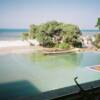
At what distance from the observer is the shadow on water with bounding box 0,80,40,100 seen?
5.46ft

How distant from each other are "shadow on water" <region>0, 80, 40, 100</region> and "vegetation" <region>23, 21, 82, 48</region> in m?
0.52

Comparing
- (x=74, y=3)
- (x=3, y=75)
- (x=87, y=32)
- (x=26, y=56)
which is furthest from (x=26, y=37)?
(x=87, y=32)

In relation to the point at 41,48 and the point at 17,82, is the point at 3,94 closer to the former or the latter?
the point at 17,82

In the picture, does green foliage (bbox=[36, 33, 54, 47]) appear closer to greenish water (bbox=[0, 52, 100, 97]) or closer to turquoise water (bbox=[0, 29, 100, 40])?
greenish water (bbox=[0, 52, 100, 97])

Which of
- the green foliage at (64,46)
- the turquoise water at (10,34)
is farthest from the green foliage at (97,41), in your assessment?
the turquoise water at (10,34)

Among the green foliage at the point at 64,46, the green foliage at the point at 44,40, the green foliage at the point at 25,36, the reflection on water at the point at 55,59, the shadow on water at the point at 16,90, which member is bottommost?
the shadow on water at the point at 16,90

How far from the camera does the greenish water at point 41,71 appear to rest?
1766 millimetres

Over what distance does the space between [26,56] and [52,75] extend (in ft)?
1.38

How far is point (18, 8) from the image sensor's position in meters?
1.81

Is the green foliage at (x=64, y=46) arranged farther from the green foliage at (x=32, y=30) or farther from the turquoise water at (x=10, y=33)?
the turquoise water at (x=10, y=33)

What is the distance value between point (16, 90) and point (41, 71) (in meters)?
0.41

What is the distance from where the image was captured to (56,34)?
2.36 m

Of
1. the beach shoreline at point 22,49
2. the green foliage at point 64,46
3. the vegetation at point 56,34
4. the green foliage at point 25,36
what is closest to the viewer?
the beach shoreline at point 22,49

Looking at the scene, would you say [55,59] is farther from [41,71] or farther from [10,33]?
[10,33]
